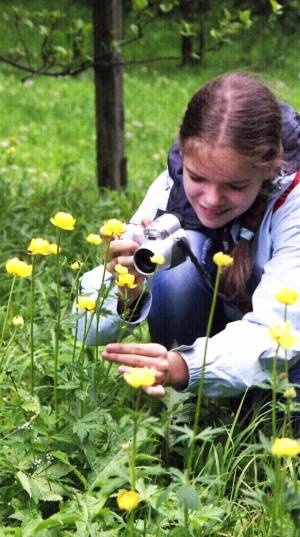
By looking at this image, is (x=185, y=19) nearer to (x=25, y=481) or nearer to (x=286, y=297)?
(x=25, y=481)

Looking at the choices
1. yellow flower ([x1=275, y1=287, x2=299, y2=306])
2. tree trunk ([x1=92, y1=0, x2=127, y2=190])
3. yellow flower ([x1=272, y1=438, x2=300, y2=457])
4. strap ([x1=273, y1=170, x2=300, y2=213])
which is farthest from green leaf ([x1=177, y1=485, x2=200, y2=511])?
tree trunk ([x1=92, y1=0, x2=127, y2=190])

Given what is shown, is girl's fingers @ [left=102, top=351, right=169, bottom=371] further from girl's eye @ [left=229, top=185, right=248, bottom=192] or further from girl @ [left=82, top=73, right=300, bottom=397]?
girl's eye @ [left=229, top=185, right=248, bottom=192]

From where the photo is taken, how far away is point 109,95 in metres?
3.79

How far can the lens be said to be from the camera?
5.83 ft

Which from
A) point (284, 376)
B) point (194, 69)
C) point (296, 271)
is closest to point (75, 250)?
point (296, 271)

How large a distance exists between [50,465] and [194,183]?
64cm

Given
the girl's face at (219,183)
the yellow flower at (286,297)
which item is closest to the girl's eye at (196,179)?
the girl's face at (219,183)

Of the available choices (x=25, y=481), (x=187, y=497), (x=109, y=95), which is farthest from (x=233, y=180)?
(x=109, y=95)

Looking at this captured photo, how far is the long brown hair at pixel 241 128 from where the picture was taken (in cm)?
189

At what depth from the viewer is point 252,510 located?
1674mm

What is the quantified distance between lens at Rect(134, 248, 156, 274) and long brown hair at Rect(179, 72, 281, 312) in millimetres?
273

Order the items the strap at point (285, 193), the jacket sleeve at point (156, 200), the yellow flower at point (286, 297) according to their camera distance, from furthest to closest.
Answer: the jacket sleeve at point (156, 200) < the strap at point (285, 193) < the yellow flower at point (286, 297)

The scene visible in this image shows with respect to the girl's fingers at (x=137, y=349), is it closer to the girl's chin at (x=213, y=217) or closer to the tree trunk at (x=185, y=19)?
the girl's chin at (x=213, y=217)

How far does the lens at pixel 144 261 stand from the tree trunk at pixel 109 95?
71.7 inches
